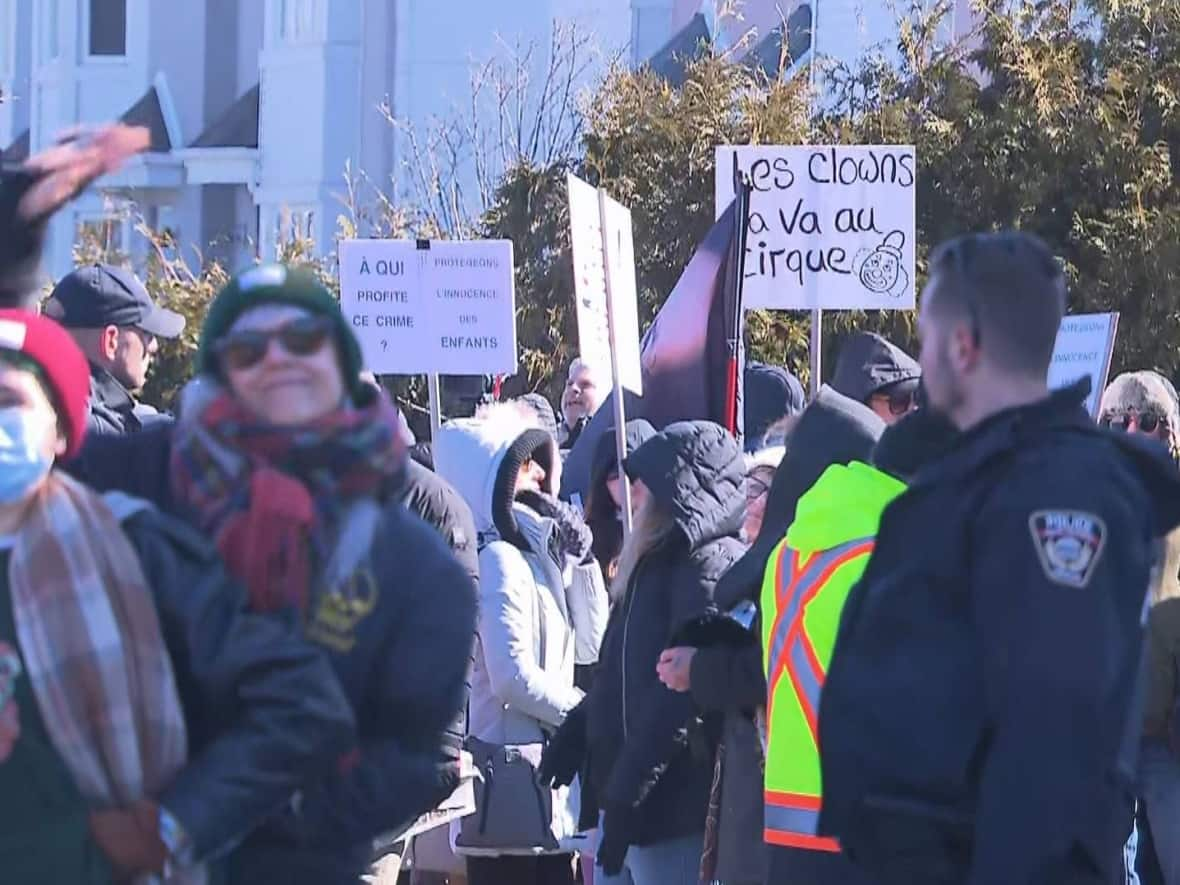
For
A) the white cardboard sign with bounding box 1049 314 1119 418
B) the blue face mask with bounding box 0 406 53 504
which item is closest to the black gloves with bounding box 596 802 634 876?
the blue face mask with bounding box 0 406 53 504

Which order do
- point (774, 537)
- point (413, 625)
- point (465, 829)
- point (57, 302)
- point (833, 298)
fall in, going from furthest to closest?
point (833, 298), point (465, 829), point (57, 302), point (774, 537), point (413, 625)

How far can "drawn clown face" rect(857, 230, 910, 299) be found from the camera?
935 centimetres

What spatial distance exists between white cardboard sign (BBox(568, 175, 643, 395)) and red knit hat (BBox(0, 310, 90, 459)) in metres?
4.76

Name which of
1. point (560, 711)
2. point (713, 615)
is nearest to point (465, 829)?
point (560, 711)

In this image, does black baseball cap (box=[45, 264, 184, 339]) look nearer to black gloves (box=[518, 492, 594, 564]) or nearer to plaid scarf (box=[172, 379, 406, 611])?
black gloves (box=[518, 492, 594, 564])

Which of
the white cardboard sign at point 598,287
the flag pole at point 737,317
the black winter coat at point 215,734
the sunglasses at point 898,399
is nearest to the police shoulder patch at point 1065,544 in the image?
the black winter coat at point 215,734

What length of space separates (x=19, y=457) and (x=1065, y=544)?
1.59 metres

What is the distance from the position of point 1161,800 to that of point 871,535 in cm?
284

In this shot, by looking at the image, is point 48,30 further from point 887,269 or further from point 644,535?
point 644,535

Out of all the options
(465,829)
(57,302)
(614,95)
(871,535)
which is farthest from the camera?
(614,95)

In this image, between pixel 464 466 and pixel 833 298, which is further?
pixel 833 298

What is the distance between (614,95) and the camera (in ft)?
61.8

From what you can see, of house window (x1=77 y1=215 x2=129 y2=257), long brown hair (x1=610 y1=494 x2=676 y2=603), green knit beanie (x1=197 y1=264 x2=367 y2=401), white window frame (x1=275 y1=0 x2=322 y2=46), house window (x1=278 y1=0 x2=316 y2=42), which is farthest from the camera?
→ house window (x1=278 y1=0 x2=316 y2=42)

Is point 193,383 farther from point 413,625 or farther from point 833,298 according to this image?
point 833,298
